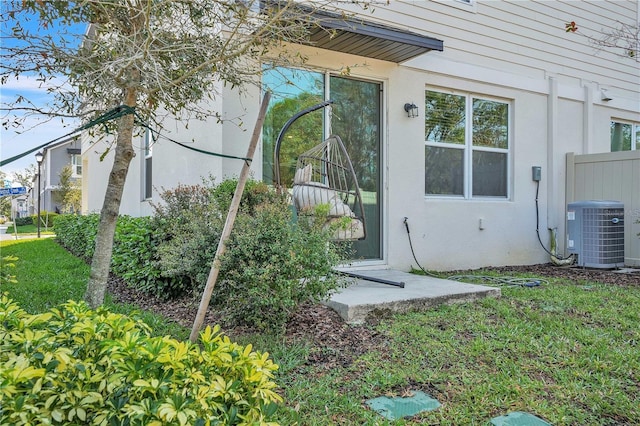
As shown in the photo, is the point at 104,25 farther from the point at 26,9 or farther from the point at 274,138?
the point at 274,138

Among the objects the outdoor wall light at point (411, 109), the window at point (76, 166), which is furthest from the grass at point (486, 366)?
the window at point (76, 166)

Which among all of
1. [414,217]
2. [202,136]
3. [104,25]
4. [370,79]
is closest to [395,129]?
[370,79]

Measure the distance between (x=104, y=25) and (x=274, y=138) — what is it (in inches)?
99.1

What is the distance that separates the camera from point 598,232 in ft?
21.9

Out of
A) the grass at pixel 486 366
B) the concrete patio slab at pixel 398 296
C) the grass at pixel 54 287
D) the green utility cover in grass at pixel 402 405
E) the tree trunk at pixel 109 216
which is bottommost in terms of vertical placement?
the green utility cover in grass at pixel 402 405

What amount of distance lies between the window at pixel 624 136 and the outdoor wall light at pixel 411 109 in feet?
16.8

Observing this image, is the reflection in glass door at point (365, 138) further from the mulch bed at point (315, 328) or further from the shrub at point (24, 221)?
the shrub at point (24, 221)

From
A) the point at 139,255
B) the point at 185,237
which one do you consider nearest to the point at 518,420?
the point at 185,237

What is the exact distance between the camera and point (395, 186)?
608cm

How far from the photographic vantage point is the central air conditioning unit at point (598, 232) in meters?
6.66

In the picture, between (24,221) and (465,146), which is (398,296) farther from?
(24,221)

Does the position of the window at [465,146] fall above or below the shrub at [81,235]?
above

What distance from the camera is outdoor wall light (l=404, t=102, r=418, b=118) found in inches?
241

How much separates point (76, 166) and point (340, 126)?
2720 centimetres
